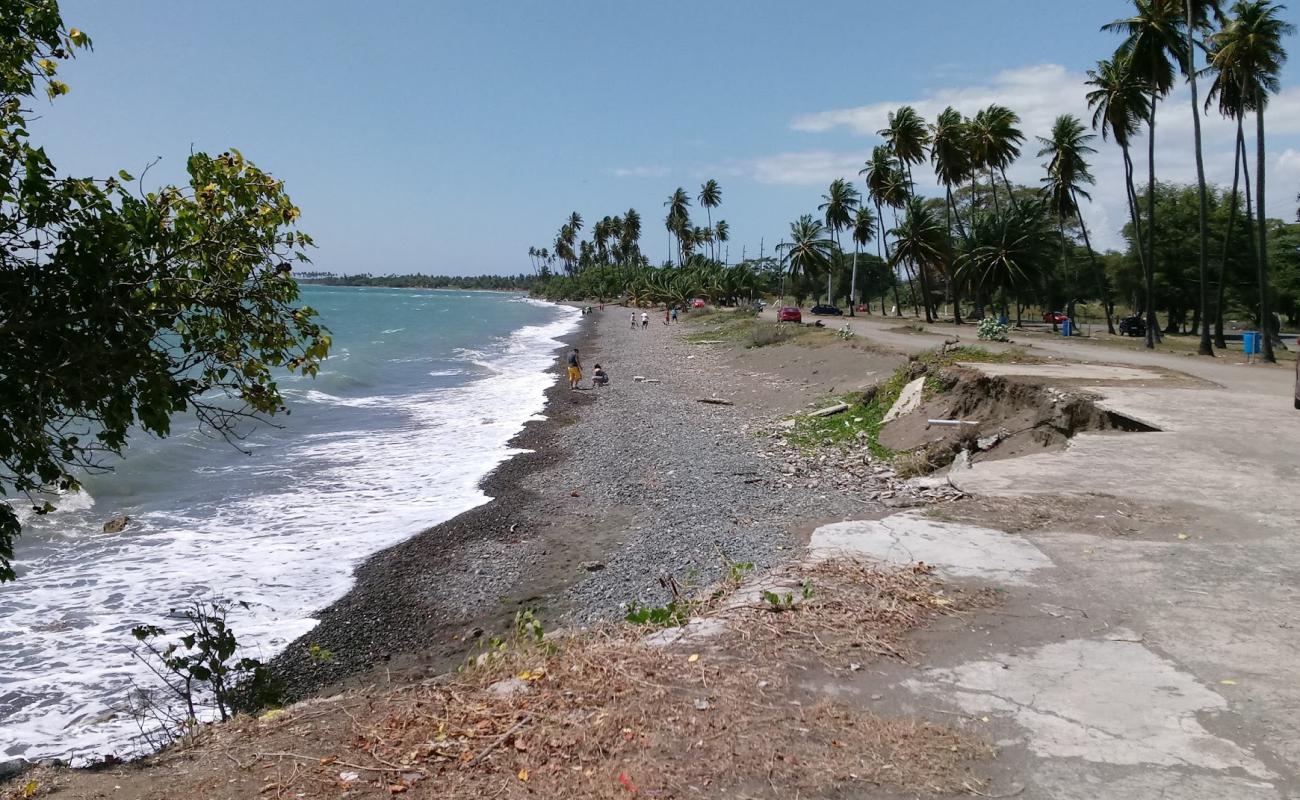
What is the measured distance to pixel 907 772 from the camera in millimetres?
3498

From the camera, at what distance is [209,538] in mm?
11914

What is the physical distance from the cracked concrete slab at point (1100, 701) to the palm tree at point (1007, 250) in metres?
40.8

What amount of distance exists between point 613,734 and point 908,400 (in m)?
13.0

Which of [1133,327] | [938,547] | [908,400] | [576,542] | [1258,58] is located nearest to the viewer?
[938,547]

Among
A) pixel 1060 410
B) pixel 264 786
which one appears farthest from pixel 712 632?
pixel 1060 410

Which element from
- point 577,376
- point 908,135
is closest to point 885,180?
point 908,135

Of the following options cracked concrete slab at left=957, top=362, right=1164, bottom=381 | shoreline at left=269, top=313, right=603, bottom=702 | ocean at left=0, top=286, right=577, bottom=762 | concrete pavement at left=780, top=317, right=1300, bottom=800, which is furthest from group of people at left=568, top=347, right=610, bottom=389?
concrete pavement at left=780, top=317, right=1300, bottom=800

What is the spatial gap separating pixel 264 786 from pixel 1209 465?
10.1m

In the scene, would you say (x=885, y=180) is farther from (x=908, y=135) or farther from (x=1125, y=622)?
(x=1125, y=622)

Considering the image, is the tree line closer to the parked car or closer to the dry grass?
the parked car

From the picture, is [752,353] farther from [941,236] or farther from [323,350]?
[323,350]

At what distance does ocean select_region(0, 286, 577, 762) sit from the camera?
7540 millimetres

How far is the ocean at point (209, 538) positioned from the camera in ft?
24.7

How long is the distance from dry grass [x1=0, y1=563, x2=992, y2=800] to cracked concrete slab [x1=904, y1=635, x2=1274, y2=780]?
1.31ft
